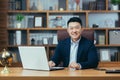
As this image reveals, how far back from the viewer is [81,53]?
3324 millimetres

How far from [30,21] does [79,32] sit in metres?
2.56

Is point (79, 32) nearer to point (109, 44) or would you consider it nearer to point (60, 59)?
point (60, 59)

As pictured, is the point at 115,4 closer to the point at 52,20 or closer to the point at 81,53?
the point at 52,20

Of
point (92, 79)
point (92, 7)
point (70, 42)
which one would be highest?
point (92, 7)

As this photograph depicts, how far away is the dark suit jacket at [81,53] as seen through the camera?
3169 mm

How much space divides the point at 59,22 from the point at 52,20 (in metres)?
0.15

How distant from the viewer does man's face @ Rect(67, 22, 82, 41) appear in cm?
339

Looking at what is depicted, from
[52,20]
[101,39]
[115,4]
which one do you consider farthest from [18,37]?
[115,4]

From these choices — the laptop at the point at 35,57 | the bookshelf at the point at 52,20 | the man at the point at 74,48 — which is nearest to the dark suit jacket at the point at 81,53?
the man at the point at 74,48

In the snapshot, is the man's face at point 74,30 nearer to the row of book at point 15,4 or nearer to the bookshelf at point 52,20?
the bookshelf at point 52,20

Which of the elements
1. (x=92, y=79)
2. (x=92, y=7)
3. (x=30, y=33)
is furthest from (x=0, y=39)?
(x=92, y=79)

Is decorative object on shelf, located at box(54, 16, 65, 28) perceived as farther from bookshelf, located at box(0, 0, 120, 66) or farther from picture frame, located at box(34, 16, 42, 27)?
picture frame, located at box(34, 16, 42, 27)

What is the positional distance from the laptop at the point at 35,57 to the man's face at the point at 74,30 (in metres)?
0.79

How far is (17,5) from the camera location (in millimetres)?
5797
